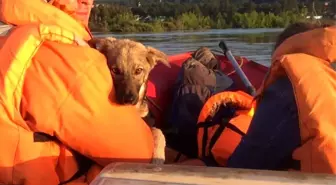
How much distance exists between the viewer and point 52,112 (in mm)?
2693

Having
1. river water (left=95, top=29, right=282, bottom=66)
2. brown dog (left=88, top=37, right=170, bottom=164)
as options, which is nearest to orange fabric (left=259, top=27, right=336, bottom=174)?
brown dog (left=88, top=37, right=170, bottom=164)

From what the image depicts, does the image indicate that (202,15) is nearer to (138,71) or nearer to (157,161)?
(138,71)

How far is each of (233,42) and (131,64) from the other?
231 inches

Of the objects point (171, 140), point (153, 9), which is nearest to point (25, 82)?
point (171, 140)

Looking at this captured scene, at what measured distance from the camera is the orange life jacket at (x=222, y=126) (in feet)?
11.0

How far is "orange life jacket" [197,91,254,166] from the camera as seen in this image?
11.0 feet

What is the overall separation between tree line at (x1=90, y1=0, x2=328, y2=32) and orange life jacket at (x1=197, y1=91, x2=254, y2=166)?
6809 millimetres

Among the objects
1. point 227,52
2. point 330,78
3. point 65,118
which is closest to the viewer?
point 330,78

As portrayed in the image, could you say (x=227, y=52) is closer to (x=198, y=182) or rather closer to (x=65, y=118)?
(x=65, y=118)

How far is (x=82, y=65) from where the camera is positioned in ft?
9.09

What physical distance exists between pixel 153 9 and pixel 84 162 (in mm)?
9187

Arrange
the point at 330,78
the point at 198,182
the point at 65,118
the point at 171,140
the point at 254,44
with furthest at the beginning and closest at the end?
1. the point at 254,44
2. the point at 171,140
3. the point at 65,118
4. the point at 330,78
5. the point at 198,182

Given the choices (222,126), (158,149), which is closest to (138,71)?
(222,126)

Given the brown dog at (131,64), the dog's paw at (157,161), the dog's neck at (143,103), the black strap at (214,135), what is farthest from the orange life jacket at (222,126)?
the dog's neck at (143,103)
